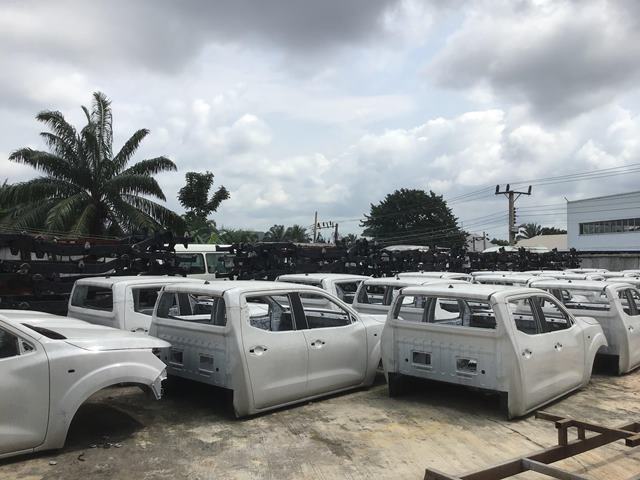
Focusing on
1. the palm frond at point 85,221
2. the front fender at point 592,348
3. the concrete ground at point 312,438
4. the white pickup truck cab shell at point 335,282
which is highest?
the palm frond at point 85,221

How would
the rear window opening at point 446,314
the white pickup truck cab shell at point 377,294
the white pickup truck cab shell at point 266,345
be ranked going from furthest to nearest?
the white pickup truck cab shell at point 377,294 < the rear window opening at point 446,314 < the white pickup truck cab shell at point 266,345

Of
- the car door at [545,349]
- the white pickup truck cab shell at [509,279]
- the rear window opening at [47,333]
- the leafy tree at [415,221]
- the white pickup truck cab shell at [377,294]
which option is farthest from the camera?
the leafy tree at [415,221]

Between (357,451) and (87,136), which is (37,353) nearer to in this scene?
(357,451)

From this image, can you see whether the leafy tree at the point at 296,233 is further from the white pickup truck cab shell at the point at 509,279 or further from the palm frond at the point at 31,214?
the white pickup truck cab shell at the point at 509,279

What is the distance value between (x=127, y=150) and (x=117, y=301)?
639 inches

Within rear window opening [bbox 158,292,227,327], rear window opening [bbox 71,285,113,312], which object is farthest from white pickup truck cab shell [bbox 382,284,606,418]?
rear window opening [bbox 71,285,113,312]

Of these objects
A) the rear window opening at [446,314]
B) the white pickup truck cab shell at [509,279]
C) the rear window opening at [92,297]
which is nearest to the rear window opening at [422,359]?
the rear window opening at [446,314]

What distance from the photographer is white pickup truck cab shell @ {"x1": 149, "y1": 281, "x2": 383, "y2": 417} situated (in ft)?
19.6

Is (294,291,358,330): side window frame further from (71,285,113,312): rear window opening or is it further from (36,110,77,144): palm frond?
(36,110,77,144): palm frond

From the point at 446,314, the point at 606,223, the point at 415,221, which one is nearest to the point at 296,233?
the point at 415,221

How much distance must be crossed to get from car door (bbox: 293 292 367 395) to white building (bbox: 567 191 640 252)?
4598 cm

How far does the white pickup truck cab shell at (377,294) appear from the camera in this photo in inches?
372

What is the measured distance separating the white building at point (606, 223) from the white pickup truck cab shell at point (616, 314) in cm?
4224

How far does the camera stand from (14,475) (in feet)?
14.7
